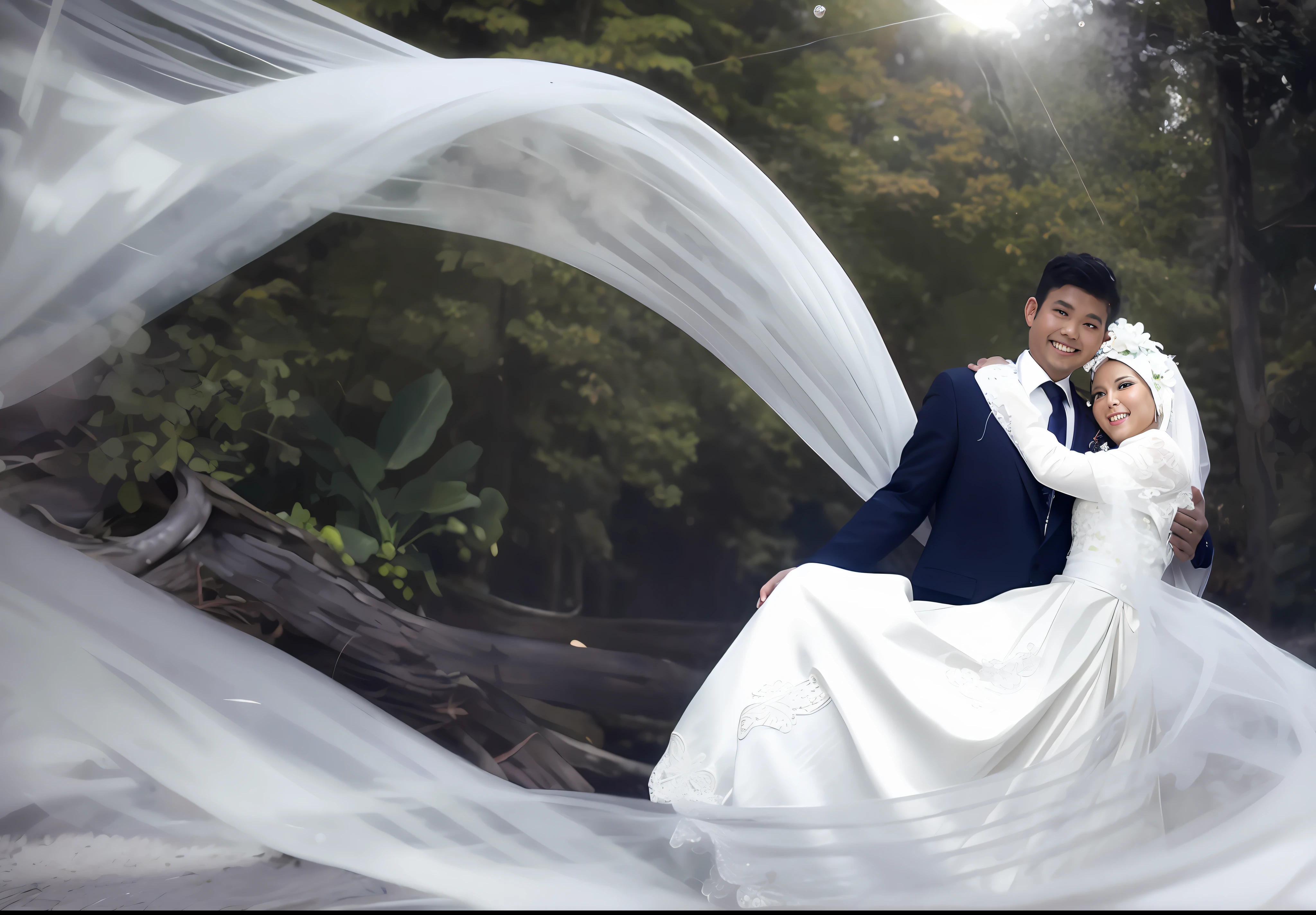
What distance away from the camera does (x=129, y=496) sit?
7.55ft

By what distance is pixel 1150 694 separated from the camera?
1.49 meters

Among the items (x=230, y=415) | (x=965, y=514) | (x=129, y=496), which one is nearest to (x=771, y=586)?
(x=965, y=514)

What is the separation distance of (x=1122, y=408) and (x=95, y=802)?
2.20 meters

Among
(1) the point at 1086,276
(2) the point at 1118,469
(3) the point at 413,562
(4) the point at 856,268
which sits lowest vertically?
(3) the point at 413,562

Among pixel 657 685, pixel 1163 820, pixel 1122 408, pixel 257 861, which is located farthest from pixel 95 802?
pixel 1122 408

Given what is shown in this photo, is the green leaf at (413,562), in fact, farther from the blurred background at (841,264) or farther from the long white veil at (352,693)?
the long white veil at (352,693)

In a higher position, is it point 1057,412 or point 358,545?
point 1057,412

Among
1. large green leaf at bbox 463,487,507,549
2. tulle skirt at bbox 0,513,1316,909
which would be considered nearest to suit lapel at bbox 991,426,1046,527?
tulle skirt at bbox 0,513,1316,909

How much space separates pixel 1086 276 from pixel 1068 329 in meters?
0.11

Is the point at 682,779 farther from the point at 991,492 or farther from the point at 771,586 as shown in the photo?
the point at 991,492

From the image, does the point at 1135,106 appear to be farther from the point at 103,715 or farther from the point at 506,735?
the point at 103,715

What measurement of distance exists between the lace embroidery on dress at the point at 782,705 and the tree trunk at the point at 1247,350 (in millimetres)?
1765

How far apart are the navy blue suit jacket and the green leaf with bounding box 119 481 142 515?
1846 mm

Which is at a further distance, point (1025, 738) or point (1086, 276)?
point (1086, 276)
